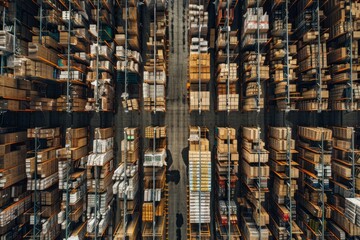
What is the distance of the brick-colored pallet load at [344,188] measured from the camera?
14.3 meters

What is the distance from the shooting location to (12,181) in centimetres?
1457

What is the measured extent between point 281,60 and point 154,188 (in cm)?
1424

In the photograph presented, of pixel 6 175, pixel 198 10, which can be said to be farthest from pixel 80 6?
pixel 6 175

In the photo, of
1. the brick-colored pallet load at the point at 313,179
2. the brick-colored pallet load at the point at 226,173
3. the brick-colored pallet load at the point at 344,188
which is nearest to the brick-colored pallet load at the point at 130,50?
the brick-colored pallet load at the point at 226,173

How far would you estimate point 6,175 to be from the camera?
46.2 ft

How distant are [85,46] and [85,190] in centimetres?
1212

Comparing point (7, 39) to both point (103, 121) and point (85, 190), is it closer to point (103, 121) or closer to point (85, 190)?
point (103, 121)

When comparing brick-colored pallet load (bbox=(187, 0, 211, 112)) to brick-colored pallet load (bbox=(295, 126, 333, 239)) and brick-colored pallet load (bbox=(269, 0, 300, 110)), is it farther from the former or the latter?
brick-colored pallet load (bbox=(295, 126, 333, 239))

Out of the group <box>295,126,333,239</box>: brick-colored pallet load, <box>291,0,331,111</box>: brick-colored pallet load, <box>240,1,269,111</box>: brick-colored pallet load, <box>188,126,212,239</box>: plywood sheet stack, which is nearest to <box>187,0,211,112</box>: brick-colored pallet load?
<box>188,126,212,239</box>: plywood sheet stack

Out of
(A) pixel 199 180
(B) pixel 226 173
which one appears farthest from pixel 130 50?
(B) pixel 226 173

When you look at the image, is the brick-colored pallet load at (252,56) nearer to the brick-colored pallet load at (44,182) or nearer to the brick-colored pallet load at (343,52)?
the brick-colored pallet load at (343,52)

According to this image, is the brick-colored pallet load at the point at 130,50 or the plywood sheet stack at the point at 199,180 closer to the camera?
the plywood sheet stack at the point at 199,180

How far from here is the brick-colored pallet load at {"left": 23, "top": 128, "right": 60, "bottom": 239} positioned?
1472 cm

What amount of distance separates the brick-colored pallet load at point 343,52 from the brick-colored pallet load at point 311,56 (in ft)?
1.92
